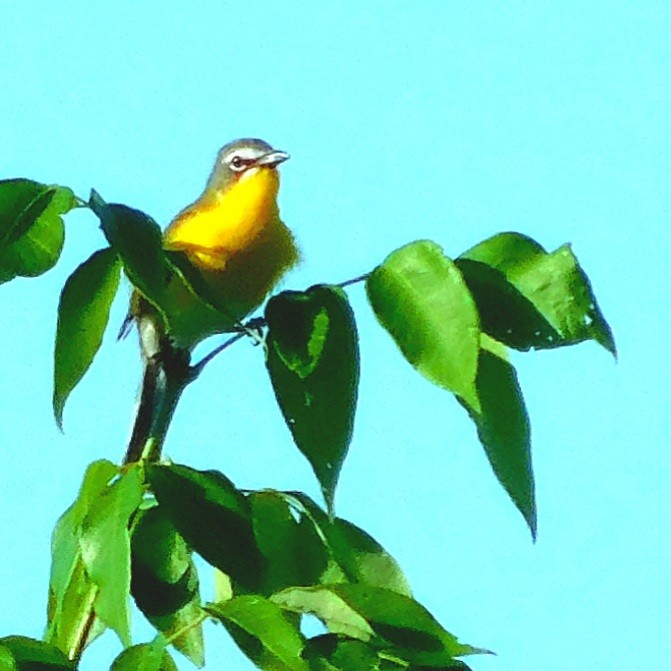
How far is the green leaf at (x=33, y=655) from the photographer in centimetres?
149

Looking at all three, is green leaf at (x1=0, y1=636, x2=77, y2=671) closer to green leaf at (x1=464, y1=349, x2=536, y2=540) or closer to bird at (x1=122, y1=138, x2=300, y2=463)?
bird at (x1=122, y1=138, x2=300, y2=463)

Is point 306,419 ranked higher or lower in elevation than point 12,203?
lower

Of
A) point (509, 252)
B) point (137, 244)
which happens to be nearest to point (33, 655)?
point (137, 244)

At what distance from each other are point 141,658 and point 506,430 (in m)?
0.47

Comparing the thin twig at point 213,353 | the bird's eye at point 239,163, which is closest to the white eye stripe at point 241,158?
the bird's eye at point 239,163

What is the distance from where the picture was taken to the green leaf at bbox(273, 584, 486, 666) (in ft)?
5.16

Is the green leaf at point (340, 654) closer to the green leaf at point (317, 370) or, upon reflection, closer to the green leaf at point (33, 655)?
the green leaf at point (317, 370)

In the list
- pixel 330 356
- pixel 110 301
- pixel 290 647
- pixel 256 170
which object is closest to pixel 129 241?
pixel 110 301

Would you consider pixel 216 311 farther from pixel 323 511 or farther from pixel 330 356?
pixel 323 511

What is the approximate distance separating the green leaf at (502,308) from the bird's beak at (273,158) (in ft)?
8.39

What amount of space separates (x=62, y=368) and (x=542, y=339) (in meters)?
0.53

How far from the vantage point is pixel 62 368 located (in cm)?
163

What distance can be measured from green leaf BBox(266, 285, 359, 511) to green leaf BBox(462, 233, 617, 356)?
7.6 inches

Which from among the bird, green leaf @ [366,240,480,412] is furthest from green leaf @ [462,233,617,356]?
the bird
